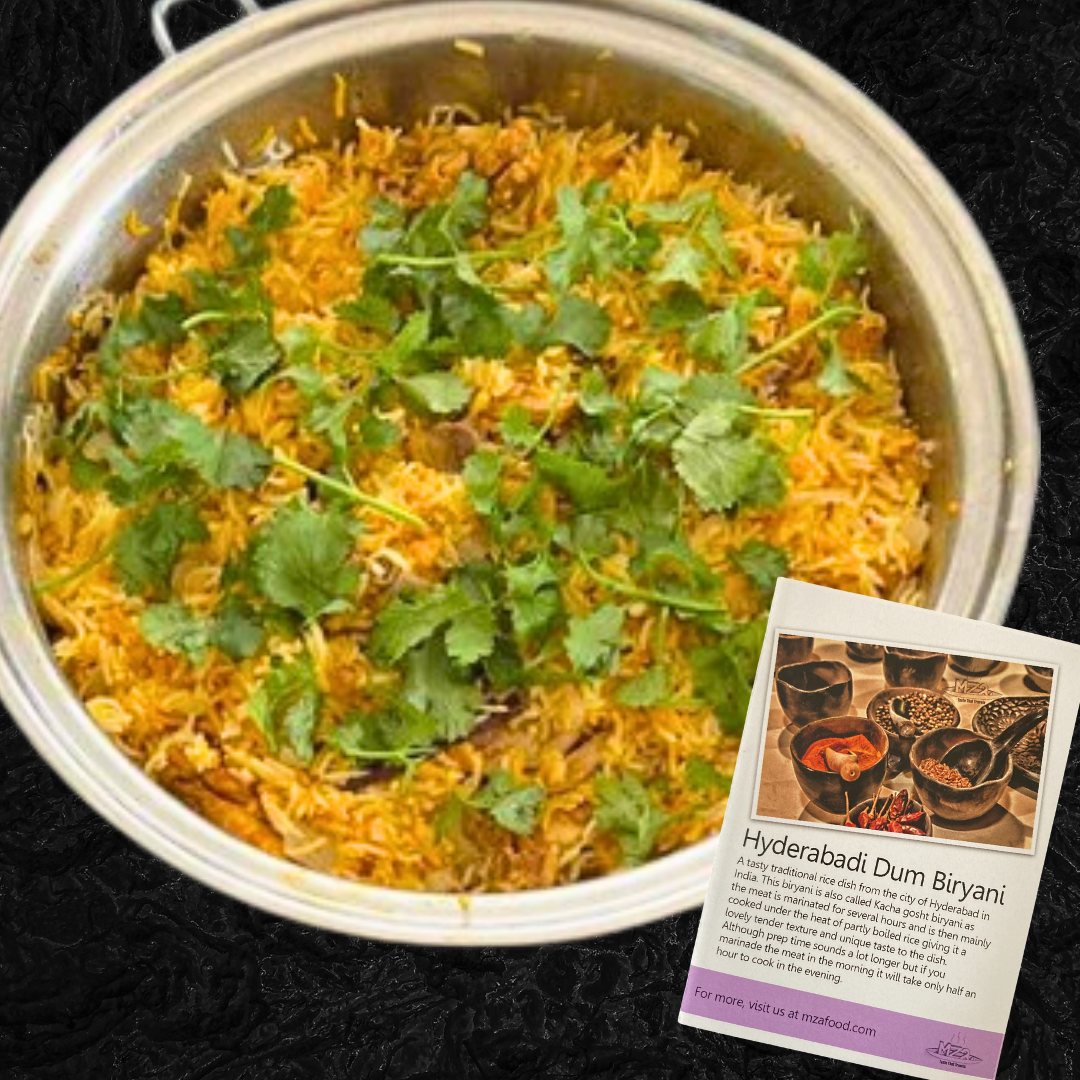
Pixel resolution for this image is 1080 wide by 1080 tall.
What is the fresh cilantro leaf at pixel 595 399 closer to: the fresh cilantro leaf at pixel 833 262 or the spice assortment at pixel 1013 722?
the fresh cilantro leaf at pixel 833 262

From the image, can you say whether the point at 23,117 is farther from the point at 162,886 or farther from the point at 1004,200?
the point at 1004,200

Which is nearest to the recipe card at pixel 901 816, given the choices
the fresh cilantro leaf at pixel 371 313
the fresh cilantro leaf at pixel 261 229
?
the fresh cilantro leaf at pixel 371 313

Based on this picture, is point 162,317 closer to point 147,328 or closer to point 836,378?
point 147,328

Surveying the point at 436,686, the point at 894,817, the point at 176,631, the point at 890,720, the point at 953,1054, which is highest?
the point at 176,631

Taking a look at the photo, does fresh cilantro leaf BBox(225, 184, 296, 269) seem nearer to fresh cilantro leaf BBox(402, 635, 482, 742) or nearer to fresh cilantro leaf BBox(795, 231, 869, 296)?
fresh cilantro leaf BBox(402, 635, 482, 742)

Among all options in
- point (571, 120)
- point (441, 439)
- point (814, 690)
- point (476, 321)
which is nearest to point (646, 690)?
point (814, 690)

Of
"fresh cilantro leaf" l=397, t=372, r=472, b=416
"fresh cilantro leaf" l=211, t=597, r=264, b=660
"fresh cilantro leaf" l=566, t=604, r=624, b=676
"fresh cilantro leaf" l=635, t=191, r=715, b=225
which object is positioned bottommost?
"fresh cilantro leaf" l=566, t=604, r=624, b=676

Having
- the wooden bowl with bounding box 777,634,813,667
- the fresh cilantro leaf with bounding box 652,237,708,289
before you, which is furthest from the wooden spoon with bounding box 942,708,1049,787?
the fresh cilantro leaf with bounding box 652,237,708,289
